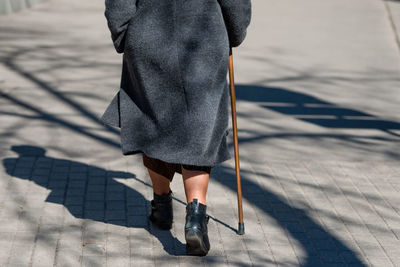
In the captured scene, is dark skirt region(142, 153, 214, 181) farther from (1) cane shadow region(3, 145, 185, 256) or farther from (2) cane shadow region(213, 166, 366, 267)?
(2) cane shadow region(213, 166, 366, 267)

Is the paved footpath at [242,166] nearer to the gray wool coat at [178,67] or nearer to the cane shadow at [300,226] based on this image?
the cane shadow at [300,226]

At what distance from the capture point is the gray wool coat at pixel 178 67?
12.6 feet

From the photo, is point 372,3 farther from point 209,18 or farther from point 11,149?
point 209,18

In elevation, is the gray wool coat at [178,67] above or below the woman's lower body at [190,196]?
above

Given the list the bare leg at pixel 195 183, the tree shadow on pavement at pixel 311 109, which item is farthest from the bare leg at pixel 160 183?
the tree shadow on pavement at pixel 311 109

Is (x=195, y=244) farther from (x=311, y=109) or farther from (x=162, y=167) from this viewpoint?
(x=311, y=109)

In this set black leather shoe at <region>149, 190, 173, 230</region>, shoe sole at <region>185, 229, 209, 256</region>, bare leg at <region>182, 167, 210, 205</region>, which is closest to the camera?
shoe sole at <region>185, 229, 209, 256</region>

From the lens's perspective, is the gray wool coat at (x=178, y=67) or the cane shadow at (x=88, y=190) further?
the cane shadow at (x=88, y=190)

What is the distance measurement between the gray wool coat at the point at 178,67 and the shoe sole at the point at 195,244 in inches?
16.1

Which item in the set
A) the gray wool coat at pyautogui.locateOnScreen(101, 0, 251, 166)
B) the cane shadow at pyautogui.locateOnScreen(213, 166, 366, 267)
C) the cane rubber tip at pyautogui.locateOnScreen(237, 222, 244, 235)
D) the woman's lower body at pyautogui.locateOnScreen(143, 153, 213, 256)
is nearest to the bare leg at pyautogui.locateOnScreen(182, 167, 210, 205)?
the woman's lower body at pyautogui.locateOnScreen(143, 153, 213, 256)

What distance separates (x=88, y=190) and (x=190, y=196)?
1290 millimetres

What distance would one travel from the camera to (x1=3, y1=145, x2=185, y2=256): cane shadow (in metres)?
4.69

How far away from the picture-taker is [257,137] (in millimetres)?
6645

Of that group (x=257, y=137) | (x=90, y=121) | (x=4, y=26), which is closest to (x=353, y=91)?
(x=257, y=137)
